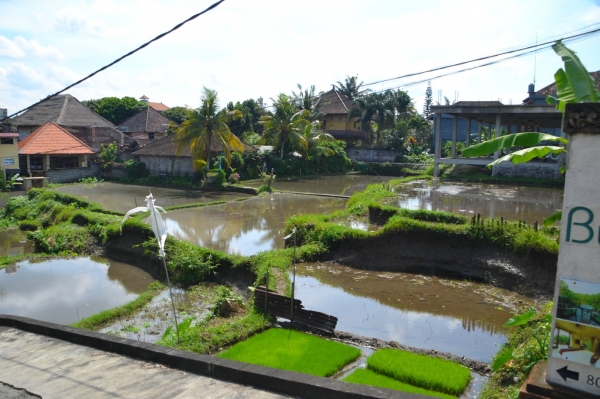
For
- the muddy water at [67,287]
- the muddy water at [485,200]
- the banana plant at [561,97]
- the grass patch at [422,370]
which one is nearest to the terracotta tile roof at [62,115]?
the muddy water at [67,287]

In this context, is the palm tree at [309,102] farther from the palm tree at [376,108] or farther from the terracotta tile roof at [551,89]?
the terracotta tile roof at [551,89]

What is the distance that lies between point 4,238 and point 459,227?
17.5 metres

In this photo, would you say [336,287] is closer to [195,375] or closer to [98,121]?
[195,375]

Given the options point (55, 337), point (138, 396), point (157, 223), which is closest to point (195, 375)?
point (138, 396)

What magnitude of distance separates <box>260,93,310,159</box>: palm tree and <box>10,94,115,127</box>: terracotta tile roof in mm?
16428

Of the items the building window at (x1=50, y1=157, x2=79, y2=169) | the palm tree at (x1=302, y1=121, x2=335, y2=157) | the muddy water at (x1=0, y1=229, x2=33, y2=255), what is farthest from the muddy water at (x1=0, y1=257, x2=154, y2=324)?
the palm tree at (x1=302, y1=121, x2=335, y2=157)

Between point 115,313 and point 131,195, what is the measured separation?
18.7 m

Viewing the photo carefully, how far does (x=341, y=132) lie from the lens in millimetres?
47125

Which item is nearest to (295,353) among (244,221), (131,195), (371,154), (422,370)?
(422,370)

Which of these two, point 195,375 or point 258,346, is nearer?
point 195,375

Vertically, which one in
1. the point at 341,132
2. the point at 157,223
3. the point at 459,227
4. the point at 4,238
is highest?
the point at 341,132

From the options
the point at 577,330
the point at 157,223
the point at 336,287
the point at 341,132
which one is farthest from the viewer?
the point at 341,132

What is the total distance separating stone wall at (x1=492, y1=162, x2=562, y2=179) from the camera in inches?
1044

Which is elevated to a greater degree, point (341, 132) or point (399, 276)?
point (341, 132)
